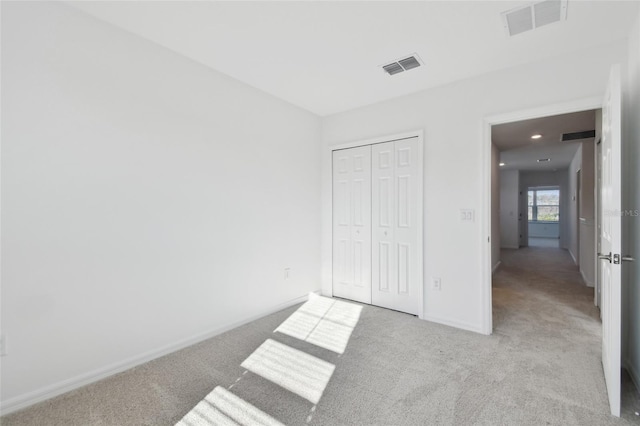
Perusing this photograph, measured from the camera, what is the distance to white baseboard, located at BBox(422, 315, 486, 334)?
9.46 feet

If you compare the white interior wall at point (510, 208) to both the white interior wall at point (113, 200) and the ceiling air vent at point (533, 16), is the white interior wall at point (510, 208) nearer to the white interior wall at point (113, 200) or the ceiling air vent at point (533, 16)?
the ceiling air vent at point (533, 16)

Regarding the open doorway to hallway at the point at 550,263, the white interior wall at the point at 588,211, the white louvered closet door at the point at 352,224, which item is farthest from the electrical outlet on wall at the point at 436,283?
the white interior wall at the point at 588,211

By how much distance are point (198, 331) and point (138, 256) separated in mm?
902

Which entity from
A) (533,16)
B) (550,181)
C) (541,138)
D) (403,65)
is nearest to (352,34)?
(403,65)

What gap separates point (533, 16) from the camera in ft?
6.55

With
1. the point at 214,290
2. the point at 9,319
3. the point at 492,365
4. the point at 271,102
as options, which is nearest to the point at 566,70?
the point at 492,365

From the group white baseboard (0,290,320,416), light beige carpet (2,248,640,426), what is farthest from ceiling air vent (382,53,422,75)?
white baseboard (0,290,320,416)

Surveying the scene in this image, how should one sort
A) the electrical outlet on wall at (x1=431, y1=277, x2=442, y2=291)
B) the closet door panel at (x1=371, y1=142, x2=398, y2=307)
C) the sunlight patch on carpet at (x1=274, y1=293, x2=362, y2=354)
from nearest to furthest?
1. the sunlight patch on carpet at (x1=274, y1=293, x2=362, y2=354)
2. the electrical outlet on wall at (x1=431, y1=277, x2=442, y2=291)
3. the closet door panel at (x1=371, y1=142, x2=398, y2=307)

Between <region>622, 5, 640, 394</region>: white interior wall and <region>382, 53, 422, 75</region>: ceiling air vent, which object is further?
<region>382, 53, 422, 75</region>: ceiling air vent

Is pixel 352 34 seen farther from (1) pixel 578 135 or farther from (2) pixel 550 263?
(2) pixel 550 263

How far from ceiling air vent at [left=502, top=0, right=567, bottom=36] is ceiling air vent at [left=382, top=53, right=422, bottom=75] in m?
0.67

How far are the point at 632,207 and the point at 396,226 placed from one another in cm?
192

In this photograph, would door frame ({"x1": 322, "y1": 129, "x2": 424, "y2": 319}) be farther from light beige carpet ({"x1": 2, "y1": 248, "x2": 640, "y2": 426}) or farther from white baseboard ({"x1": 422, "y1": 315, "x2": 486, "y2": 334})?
light beige carpet ({"x1": 2, "y1": 248, "x2": 640, "y2": 426})

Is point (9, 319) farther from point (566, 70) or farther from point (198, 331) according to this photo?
point (566, 70)
